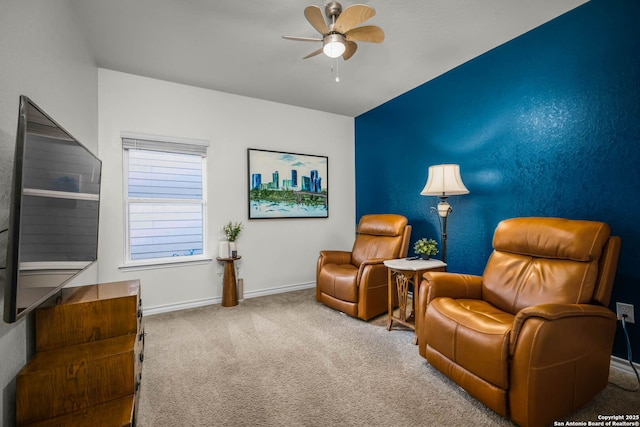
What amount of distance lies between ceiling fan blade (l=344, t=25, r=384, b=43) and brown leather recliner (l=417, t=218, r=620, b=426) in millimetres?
1713

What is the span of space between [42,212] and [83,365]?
0.71 meters

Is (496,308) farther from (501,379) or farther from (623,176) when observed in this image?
(623,176)

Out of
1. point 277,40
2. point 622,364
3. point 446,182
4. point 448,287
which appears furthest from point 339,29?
point 622,364

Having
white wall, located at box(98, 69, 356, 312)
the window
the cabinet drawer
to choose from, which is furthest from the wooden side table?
the cabinet drawer

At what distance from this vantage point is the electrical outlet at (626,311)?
1998mm

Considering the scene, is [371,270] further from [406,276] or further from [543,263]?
[543,263]

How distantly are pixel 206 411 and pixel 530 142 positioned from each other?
3124mm

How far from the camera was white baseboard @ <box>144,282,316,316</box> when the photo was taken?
3.28 meters

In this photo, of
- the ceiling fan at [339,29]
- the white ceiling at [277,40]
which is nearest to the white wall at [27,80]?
the white ceiling at [277,40]

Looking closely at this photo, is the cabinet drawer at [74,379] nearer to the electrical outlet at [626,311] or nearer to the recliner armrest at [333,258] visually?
the recliner armrest at [333,258]

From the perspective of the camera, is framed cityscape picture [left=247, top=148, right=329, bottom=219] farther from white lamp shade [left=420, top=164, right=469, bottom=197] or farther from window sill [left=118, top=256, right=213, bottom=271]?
white lamp shade [left=420, top=164, right=469, bottom=197]

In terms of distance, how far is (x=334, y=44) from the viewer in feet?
6.97

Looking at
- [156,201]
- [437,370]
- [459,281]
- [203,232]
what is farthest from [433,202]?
[156,201]

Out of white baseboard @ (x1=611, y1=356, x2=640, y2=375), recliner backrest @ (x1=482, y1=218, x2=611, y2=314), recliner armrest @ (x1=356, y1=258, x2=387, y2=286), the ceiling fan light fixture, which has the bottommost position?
white baseboard @ (x1=611, y1=356, x2=640, y2=375)
